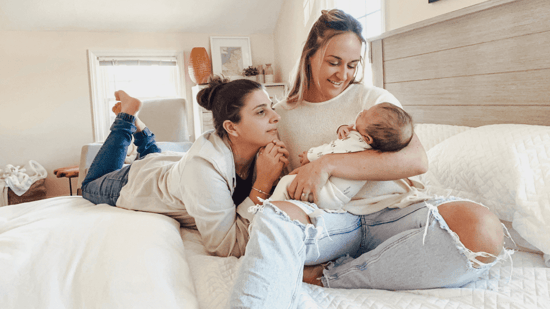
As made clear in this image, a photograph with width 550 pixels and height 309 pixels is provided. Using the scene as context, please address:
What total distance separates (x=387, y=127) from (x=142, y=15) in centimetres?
376

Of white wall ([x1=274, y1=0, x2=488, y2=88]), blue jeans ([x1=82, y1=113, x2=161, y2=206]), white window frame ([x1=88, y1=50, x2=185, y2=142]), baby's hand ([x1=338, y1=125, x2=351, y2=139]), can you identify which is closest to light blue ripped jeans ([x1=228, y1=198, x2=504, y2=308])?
baby's hand ([x1=338, y1=125, x2=351, y2=139])

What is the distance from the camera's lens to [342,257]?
99 centimetres

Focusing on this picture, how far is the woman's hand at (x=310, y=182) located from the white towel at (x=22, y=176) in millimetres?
3292

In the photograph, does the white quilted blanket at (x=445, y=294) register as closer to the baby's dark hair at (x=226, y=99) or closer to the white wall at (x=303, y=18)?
the baby's dark hair at (x=226, y=99)

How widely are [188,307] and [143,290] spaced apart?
100mm

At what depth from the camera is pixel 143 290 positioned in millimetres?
735

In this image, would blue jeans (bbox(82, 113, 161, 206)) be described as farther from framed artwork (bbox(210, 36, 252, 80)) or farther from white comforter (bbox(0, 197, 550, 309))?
framed artwork (bbox(210, 36, 252, 80))

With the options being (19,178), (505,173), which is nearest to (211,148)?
(505,173)

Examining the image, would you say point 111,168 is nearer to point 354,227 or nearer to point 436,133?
point 354,227

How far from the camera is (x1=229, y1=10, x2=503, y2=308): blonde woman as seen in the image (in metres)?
0.75

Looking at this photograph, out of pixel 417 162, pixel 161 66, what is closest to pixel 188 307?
pixel 417 162

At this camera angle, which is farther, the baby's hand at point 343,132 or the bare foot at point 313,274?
the baby's hand at point 343,132

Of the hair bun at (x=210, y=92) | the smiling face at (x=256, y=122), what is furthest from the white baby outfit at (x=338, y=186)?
the hair bun at (x=210, y=92)

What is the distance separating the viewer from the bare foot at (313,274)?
0.94 metres
